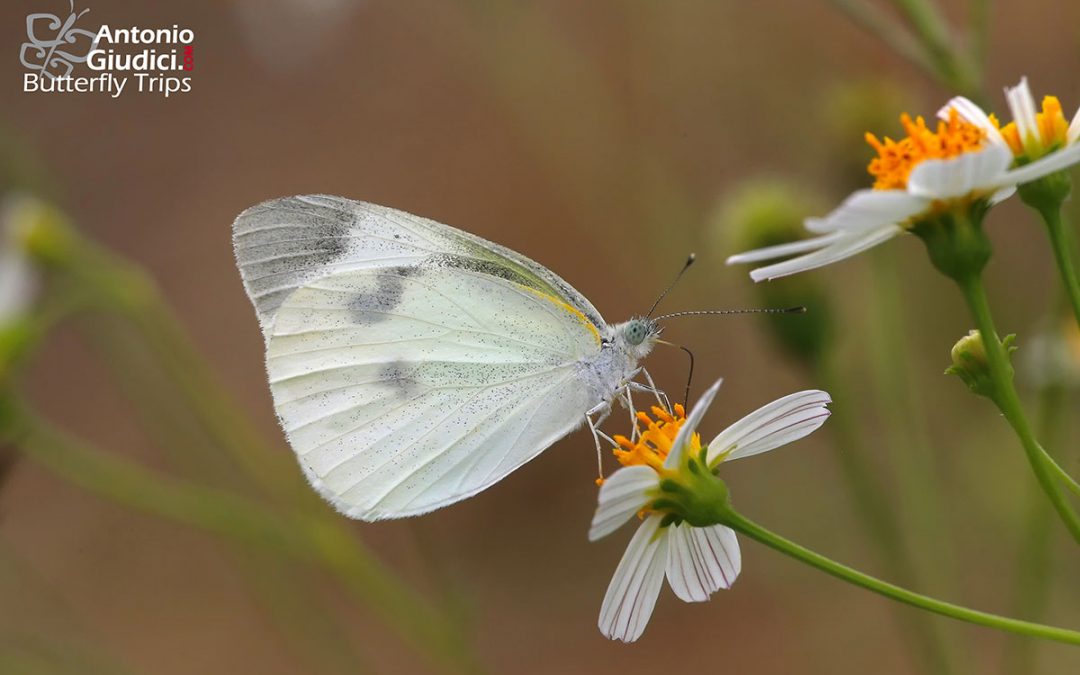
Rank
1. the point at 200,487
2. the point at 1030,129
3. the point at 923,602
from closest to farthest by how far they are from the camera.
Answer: the point at 923,602 < the point at 1030,129 < the point at 200,487

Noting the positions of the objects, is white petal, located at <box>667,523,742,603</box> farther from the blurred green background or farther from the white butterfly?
the blurred green background

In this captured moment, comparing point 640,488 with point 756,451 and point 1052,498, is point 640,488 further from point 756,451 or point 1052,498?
point 1052,498

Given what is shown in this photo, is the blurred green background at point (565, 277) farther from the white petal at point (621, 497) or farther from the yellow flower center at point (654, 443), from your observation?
the white petal at point (621, 497)

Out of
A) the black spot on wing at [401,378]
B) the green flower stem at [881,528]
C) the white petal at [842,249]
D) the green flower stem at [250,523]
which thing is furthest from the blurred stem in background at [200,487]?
the white petal at [842,249]

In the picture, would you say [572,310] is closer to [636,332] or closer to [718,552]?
[636,332]

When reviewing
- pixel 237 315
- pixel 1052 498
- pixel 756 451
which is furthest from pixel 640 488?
pixel 237 315

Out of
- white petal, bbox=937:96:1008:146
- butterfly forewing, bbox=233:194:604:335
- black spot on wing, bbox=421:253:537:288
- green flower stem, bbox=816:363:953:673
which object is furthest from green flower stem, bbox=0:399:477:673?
white petal, bbox=937:96:1008:146

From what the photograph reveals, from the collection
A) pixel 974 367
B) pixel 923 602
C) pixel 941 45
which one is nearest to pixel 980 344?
pixel 974 367
